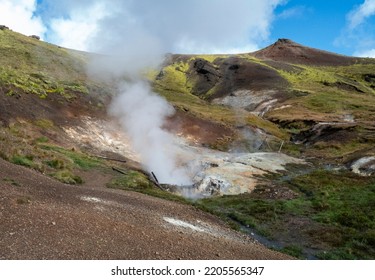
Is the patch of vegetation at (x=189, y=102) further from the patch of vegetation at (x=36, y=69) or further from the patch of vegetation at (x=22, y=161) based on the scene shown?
the patch of vegetation at (x=22, y=161)

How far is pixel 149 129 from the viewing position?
45.0 m

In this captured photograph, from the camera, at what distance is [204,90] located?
110812mm

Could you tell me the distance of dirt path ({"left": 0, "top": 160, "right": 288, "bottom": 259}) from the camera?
11.4m

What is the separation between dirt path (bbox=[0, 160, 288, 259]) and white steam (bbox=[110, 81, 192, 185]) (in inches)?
608

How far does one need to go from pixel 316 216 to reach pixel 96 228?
1688cm

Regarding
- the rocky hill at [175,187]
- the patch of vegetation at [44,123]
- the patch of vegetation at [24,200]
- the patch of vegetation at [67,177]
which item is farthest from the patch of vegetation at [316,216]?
the patch of vegetation at [44,123]

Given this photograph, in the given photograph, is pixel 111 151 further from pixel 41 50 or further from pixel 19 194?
pixel 41 50

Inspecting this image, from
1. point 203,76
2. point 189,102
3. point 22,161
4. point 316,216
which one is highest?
point 203,76

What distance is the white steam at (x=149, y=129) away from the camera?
36.9 metres

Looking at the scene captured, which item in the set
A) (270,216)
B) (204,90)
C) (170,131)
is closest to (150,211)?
(270,216)

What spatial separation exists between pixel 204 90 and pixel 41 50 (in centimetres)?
4890

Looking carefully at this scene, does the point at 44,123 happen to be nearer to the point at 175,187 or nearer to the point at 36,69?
the point at 175,187

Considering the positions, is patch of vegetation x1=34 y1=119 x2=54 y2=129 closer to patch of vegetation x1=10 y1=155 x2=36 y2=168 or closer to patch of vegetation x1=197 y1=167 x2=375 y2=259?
patch of vegetation x1=10 y1=155 x2=36 y2=168

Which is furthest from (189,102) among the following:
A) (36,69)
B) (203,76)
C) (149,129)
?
(149,129)
